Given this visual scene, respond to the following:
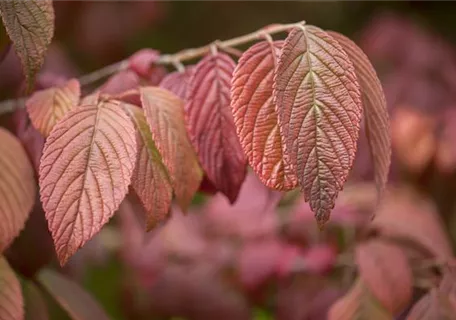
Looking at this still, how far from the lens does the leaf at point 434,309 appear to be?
3.93 ft

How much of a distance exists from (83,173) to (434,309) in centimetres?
58

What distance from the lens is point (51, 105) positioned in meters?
1.10

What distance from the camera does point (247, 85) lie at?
0.97 m

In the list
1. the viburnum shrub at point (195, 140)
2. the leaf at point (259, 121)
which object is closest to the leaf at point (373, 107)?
the viburnum shrub at point (195, 140)

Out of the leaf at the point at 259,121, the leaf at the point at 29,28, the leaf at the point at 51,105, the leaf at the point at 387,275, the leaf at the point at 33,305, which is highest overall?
the leaf at the point at 29,28

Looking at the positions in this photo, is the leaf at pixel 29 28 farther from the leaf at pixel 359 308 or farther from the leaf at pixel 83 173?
the leaf at pixel 359 308

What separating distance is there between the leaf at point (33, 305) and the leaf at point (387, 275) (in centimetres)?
52

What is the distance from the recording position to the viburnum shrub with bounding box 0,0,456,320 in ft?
2.98

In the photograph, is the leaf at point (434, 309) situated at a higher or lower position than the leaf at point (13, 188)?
lower

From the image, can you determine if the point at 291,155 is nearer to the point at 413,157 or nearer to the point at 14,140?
the point at 14,140

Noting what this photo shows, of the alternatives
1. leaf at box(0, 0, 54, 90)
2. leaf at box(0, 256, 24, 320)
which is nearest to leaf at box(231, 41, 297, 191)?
leaf at box(0, 0, 54, 90)

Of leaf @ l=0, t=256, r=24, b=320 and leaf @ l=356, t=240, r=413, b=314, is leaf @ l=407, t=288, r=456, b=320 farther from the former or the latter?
leaf @ l=0, t=256, r=24, b=320

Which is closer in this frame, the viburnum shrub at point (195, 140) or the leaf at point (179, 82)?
the viburnum shrub at point (195, 140)

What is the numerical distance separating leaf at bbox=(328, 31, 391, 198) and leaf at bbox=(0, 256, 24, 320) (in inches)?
19.1
